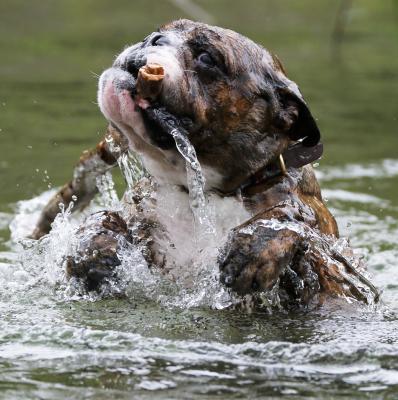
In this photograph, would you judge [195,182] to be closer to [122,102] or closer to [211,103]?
[211,103]

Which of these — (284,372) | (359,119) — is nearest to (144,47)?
(284,372)

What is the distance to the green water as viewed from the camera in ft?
14.2

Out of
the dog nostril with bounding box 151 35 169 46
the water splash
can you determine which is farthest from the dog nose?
the water splash

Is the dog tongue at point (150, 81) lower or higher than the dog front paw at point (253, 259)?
higher

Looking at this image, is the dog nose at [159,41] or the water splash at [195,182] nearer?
the water splash at [195,182]

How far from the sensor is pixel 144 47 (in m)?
4.89

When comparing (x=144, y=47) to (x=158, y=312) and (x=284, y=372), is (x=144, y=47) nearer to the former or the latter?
(x=158, y=312)

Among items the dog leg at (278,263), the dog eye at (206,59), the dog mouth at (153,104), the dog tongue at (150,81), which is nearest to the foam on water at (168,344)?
the dog leg at (278,263)

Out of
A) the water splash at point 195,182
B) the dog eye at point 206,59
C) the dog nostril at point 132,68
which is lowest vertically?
the water splash at point 195,182

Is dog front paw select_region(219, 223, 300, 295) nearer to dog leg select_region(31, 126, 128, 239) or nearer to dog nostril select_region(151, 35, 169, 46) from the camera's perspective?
dog nostril select_region(151, 35, 169, 46)

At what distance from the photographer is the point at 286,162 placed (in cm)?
523

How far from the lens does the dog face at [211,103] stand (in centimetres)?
477

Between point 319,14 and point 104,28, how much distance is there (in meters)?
3.72

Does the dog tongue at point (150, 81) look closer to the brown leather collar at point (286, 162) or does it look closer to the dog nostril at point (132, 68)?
the dog nostril at point (132, 68)
